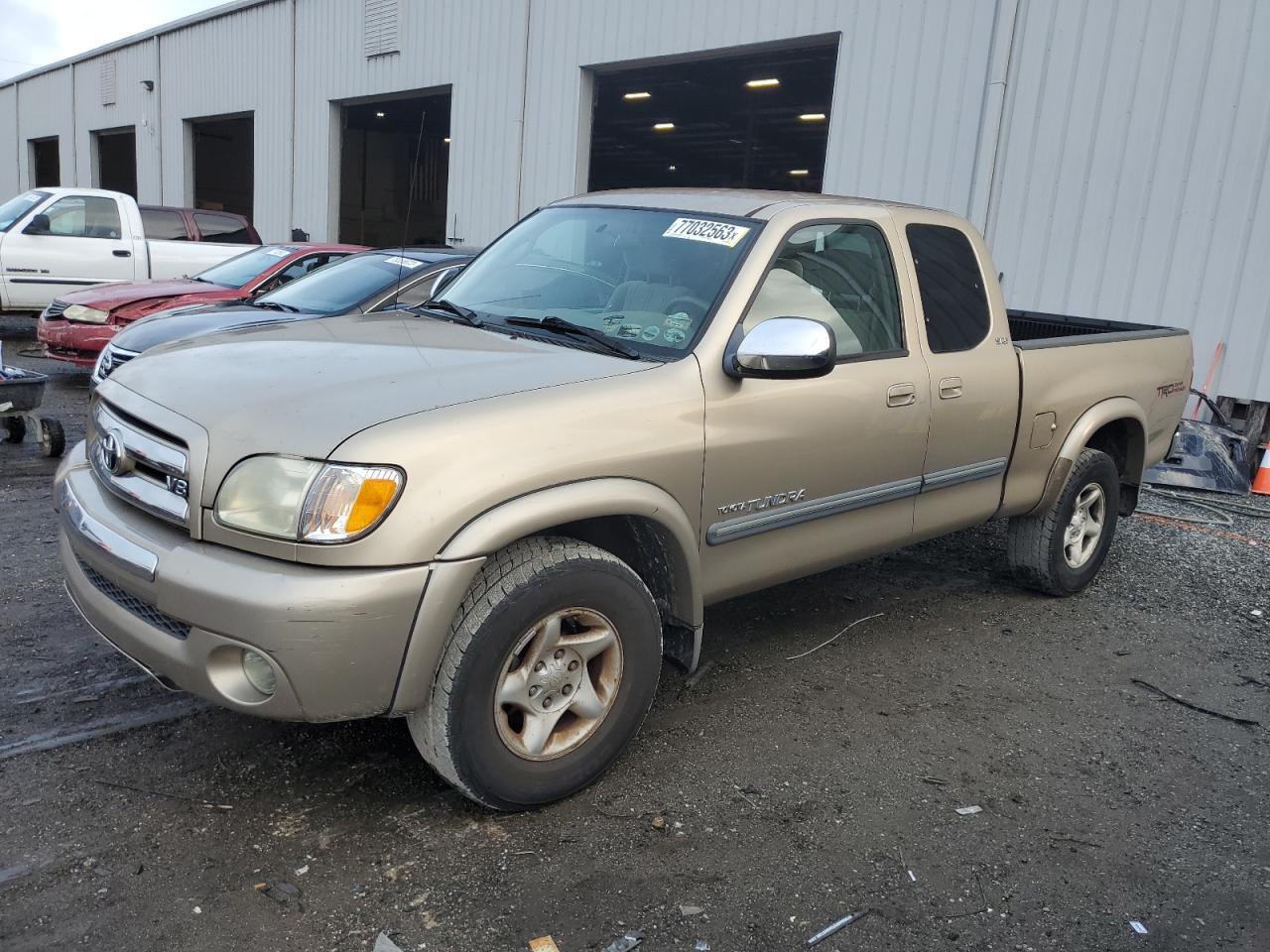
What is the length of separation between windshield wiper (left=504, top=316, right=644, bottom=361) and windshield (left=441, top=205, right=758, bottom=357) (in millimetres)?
40

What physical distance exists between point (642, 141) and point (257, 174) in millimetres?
11131

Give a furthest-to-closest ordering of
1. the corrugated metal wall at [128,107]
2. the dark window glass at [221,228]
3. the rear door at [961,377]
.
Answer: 1. the corrugated metal wall at [128,107]
2. the dark window glass at [221,228]
3. the rear door at [961,377]

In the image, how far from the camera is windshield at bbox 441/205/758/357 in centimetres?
349

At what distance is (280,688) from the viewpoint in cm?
253

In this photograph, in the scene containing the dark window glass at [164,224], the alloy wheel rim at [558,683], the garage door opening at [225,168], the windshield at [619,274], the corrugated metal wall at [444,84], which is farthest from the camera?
the garage door opening at [225,168]

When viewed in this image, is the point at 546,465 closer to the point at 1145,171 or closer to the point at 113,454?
the point at 113,454

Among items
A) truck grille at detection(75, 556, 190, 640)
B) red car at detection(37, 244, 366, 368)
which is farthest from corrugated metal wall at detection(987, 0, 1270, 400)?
truck grille at detection(75, 556, 190, 640)

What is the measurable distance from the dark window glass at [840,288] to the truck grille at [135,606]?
1986 mm

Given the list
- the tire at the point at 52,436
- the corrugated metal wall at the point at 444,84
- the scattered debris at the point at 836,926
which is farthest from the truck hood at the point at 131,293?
the scattered debris at the point at 836,926

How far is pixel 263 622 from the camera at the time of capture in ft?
8.08

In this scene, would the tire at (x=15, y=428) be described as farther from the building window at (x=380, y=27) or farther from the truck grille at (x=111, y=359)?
the building window at (x=380, y=27)

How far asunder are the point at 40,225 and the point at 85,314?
4.42m

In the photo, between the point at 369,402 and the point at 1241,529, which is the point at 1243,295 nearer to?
the point at 1241,529

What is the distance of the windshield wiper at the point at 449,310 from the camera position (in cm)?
375
